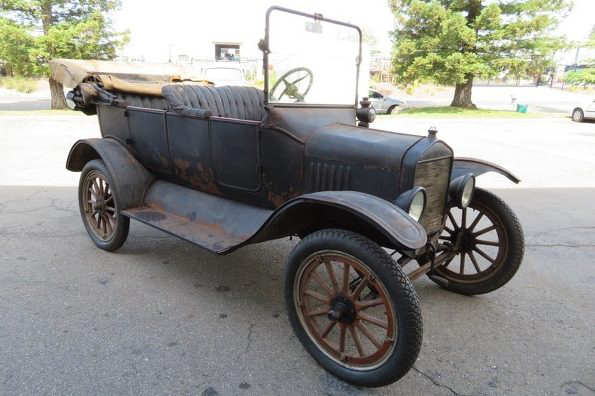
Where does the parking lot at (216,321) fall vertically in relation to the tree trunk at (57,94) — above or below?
below

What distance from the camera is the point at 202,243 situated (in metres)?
2.79

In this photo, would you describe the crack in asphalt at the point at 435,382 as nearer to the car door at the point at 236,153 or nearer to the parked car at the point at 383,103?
the car door at the point at 236,153

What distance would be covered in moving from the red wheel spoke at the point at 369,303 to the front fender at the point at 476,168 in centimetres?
119

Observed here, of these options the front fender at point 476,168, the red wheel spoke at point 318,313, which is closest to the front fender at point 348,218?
the red wheel spoke at point 318,313

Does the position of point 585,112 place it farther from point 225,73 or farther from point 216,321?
point 216,321

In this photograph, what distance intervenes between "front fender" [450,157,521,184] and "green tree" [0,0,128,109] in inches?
561

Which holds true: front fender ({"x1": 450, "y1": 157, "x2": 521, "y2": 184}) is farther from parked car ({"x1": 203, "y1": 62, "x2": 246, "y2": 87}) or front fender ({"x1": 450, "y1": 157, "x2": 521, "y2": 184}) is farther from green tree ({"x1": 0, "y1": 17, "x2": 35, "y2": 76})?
green tree ({"x1": 0, "y1": 17, "x2": 35, "y2": 76})

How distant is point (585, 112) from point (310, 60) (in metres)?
15.8

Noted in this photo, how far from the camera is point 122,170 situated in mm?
3502

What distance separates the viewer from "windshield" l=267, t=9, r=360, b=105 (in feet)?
9.27

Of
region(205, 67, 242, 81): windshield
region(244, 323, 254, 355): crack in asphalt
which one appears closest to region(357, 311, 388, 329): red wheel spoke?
region(244, 323, 254, 355): crack in asphalt

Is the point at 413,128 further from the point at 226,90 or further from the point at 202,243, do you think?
the point at 202,243

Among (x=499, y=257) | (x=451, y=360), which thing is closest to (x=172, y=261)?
(x=451, y=360)

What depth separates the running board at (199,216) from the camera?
2.85m
